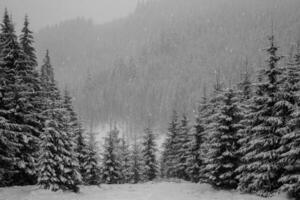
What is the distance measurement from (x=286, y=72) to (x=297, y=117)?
4.38m

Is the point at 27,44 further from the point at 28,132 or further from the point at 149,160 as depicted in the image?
the point at 149,160

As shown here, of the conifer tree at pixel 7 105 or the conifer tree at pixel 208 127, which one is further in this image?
the conifer tree at pixel 208 127

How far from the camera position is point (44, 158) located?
2048 cm

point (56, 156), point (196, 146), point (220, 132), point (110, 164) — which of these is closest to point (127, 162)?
point (110, 164)

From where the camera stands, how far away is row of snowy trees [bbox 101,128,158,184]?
41.8 m

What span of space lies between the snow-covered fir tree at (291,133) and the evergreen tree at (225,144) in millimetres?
4881

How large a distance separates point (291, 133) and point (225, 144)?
7473 millimetres

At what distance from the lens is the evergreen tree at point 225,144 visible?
2353cm

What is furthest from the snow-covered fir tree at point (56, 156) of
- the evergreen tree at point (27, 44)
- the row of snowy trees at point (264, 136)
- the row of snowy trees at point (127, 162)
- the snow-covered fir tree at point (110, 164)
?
the row of snowy trees at point (127, 162)

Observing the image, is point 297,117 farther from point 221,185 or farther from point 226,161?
point 221,185

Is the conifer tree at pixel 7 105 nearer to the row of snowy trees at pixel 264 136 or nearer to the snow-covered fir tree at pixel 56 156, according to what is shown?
the snow-covered fir tree at pixel 56 156

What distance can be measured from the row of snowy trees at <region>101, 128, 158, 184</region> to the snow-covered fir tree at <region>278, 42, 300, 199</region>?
26.8 metres

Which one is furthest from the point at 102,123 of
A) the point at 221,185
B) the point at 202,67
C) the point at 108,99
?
the point at 221,185

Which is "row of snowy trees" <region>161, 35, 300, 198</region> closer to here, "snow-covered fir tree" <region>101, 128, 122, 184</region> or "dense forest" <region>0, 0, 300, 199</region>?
"dense forest" <region>0, 0, 300, 199</region>
